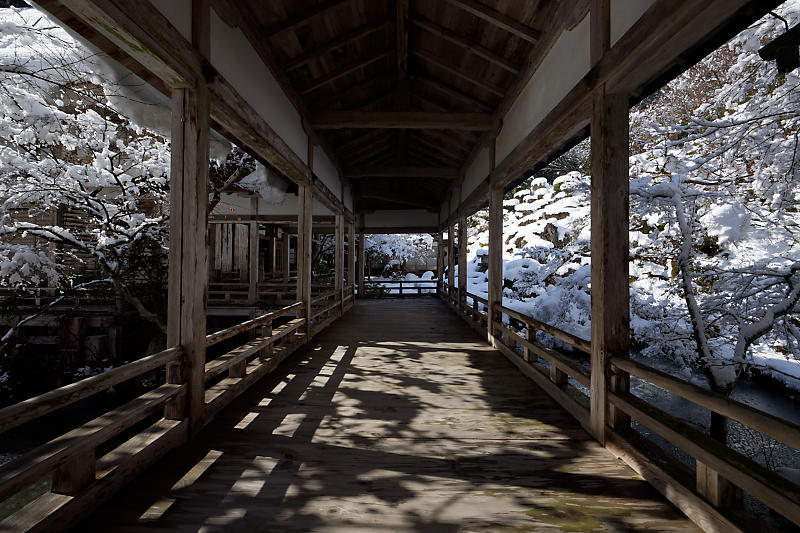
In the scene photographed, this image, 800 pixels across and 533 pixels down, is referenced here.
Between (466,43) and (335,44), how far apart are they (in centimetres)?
169

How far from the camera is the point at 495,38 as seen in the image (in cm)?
465

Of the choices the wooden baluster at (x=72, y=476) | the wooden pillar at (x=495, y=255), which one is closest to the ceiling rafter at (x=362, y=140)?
the wooden pillar at (x=495, y=255)

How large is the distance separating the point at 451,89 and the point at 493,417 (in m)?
5.19

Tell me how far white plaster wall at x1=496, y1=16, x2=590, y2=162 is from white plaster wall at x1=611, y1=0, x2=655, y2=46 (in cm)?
39

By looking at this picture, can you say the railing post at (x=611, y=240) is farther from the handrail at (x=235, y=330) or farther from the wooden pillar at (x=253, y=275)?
the wooden pillar at (x=253, y=275)

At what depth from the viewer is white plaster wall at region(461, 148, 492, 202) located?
7.31 m

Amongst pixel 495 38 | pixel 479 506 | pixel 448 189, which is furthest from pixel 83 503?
pixel 448 189

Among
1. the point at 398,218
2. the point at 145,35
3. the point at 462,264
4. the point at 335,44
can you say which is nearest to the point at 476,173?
the point at 462,264

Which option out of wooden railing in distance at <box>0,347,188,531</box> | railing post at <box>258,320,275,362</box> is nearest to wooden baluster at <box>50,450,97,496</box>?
wooden railing in distance at <box>0,347,188,531</box>

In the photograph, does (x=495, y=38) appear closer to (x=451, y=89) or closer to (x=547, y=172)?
(x=451, y=89)

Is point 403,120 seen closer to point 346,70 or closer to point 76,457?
point 346,70

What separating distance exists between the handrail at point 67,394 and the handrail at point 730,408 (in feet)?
10.4

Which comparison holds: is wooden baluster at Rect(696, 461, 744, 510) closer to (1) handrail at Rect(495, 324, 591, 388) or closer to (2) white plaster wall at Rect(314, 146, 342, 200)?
(1) handrail at Rect(495, 324, 591, 388)

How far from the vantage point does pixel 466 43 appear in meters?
4.75
